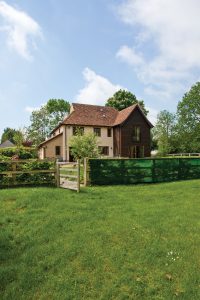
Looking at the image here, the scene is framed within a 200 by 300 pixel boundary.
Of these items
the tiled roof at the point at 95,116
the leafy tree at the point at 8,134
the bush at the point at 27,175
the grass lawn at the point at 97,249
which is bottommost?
the grass lawn at the point at 97,249

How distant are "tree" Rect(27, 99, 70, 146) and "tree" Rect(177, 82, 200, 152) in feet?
99.7

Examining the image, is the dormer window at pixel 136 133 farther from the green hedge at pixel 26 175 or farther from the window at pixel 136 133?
the green hedge at pixel 26 175

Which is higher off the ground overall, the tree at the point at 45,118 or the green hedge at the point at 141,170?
the tree at the point at 45,118

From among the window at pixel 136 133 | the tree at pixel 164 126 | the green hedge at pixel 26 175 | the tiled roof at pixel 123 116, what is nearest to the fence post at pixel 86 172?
the green hedge at pixel 26 175

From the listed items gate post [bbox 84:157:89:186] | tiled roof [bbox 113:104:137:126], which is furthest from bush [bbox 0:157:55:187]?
tiled roof [bbox 113:104:137:126]

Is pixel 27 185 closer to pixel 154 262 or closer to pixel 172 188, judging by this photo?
pixel 172 188

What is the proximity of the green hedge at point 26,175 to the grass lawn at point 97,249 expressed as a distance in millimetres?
2638

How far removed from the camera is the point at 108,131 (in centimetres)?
3900

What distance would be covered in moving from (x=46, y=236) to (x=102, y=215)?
6.46ft

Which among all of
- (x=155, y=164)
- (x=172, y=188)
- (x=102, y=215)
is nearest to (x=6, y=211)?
(x=102, y=215)

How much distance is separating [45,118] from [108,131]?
36.2 meters

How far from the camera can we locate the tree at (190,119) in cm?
5131

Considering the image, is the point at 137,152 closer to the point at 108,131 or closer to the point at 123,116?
the point at 108,131

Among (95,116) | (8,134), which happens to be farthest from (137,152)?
(8,134)
